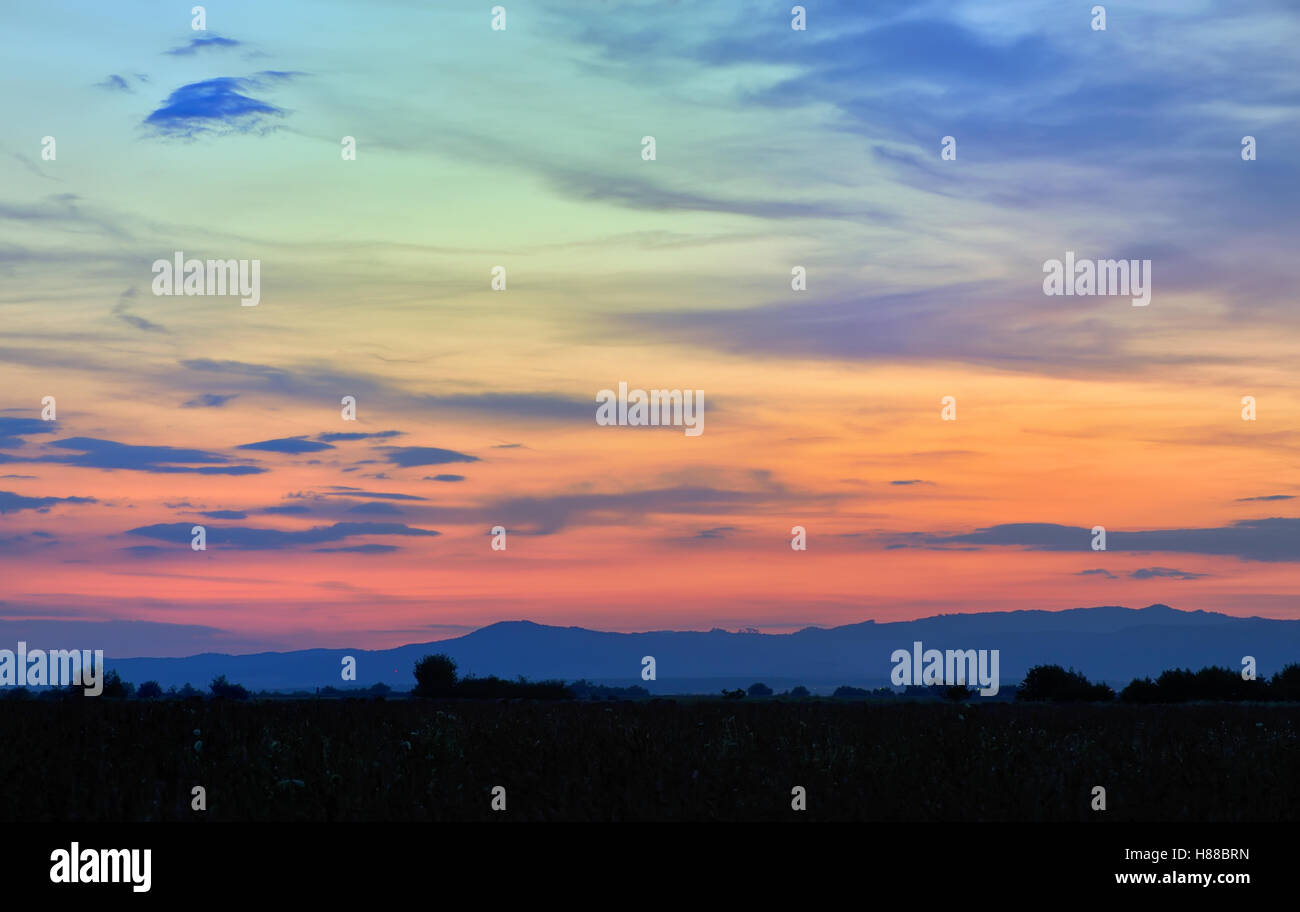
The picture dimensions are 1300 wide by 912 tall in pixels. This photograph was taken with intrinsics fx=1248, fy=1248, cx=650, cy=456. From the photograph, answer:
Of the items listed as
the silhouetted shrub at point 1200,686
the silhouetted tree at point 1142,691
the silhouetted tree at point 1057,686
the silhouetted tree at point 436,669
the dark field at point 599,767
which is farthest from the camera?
the silhouetted tree at point 436,669

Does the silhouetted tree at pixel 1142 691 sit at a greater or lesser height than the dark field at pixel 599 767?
lesser

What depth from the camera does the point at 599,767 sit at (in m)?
13.7

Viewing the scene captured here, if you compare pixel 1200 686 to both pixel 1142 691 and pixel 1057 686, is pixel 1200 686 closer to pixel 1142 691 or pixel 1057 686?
pixel 1142 691

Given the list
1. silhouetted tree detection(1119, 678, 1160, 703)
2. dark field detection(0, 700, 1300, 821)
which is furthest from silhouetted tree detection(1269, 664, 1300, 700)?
dark field detection(0, 700, 1300, 821)

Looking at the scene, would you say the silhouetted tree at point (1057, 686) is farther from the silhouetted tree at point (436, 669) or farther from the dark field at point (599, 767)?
the dark field at point (599, 767)

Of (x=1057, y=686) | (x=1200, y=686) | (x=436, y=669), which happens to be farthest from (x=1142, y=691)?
(x=436, y=669)

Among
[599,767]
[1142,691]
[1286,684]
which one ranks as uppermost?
[599,767]

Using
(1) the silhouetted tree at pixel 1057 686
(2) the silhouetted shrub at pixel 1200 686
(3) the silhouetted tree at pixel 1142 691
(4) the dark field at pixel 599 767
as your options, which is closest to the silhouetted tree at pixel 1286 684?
(2) the silhouetted shrub at pixel 1200 686

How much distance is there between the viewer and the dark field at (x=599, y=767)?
38.6 ft
